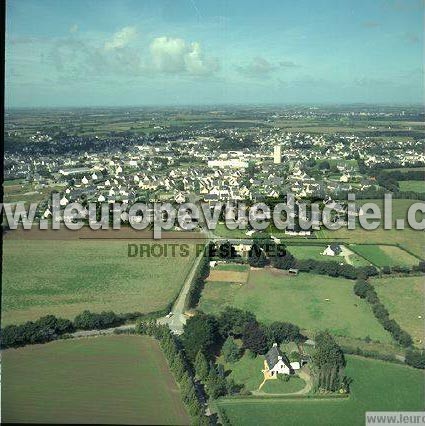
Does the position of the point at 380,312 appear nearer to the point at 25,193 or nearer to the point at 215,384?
the point at 215,384

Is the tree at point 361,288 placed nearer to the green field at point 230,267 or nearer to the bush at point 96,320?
the green field at point 230,267

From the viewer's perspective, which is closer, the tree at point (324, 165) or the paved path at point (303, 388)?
the paved path at point (303, 388)

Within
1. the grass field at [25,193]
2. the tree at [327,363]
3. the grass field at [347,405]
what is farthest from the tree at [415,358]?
the grass field at [25,193]

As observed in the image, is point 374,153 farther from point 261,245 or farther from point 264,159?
point 261,245

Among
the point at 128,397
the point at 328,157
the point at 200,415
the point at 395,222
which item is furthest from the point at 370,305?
the point at 328,157

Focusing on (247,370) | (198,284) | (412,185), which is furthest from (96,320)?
(412,185)
